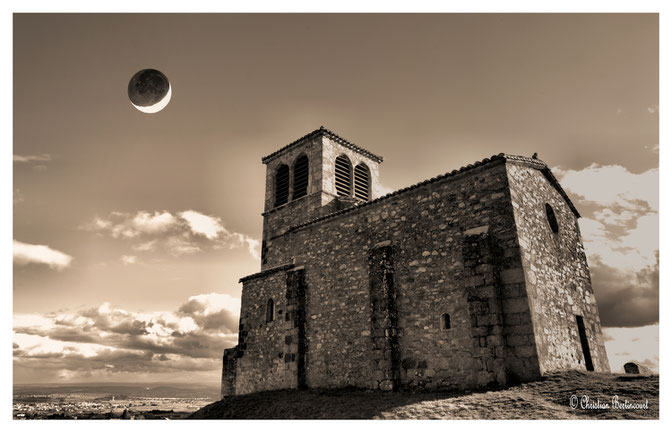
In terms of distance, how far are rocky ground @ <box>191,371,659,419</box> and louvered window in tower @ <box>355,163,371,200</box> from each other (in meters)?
12.4

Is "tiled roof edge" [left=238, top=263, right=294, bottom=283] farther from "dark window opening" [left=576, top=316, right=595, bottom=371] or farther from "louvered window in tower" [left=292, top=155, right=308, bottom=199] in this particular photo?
"dark window opening" [left=576, top=316, right=595, bottom=371]

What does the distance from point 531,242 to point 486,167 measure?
92.6 inches

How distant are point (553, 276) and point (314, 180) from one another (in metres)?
11.6

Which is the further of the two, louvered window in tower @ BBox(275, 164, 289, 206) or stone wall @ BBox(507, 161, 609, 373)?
louvered window in tower @ BBox(275, 164, 289, 206)

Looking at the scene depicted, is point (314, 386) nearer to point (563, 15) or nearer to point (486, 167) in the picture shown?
point (486, 167)

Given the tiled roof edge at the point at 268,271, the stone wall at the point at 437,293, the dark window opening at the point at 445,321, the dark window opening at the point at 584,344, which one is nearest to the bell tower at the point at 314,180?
the tiled roof edge at the point at 268,271

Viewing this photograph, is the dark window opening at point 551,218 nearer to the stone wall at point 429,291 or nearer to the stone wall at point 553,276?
the stone wall at point 553,276

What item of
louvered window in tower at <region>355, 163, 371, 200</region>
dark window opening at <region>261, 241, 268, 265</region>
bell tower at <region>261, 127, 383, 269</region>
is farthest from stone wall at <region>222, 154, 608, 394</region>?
louvered window in tower at <region>355, 163, 371, 200</region>

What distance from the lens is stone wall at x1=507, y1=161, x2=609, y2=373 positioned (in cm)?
1053

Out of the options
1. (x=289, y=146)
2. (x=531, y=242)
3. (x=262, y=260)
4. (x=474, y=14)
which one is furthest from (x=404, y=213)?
(x=289, y=146)

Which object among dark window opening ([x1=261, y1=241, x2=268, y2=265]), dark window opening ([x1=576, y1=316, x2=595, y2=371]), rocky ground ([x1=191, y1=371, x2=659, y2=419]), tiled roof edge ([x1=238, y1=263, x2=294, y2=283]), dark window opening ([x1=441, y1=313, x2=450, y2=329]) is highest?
dark window opening ([x1=261, y1=241, x2=268, y2=265])

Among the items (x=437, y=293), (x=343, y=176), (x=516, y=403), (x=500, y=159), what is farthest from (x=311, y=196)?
(x=516, y=403)

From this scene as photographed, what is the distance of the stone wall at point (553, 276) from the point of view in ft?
34.6

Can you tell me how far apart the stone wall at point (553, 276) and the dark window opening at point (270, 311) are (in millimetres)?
9541
